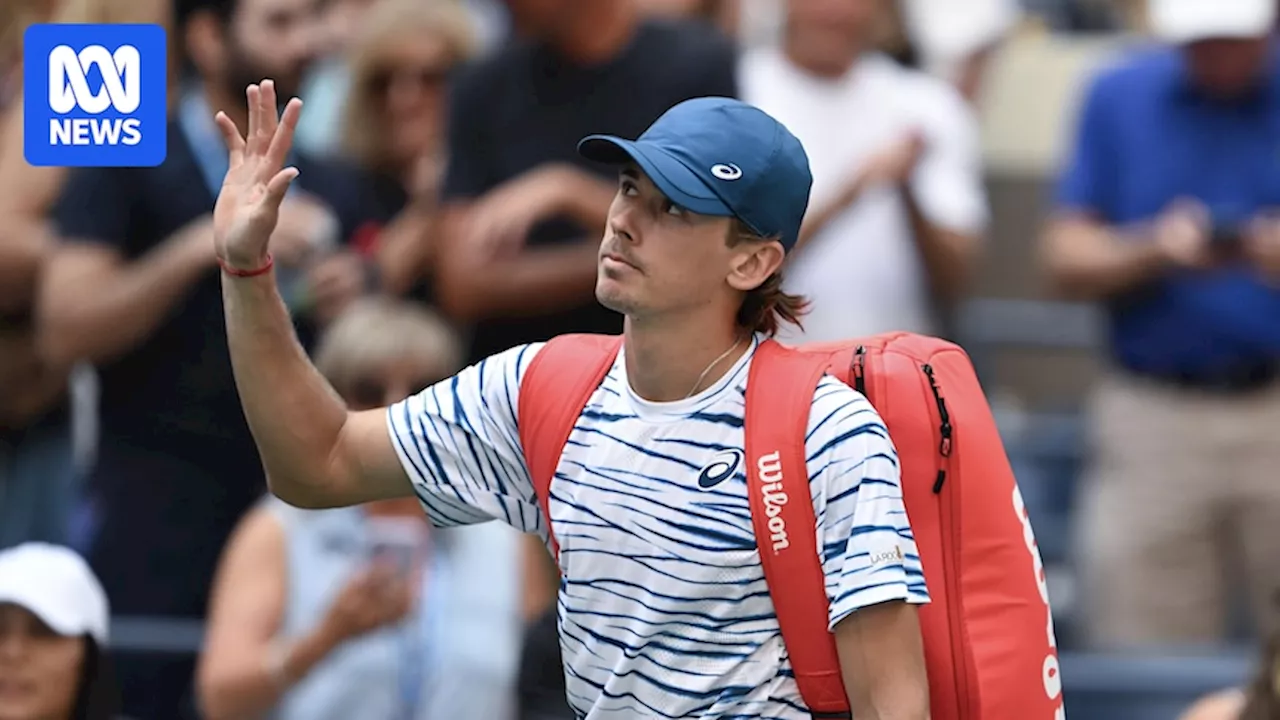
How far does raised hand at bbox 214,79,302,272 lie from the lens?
11.1 feet

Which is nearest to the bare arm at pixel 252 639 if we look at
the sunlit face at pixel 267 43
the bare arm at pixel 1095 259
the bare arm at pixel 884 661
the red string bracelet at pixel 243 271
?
the sunlit face at pixel 267 43

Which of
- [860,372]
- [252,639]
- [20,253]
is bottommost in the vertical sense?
[252,639]

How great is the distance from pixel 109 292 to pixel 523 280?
102 cm

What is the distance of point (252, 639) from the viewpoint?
542 centimetres

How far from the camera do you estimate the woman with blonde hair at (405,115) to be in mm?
6047

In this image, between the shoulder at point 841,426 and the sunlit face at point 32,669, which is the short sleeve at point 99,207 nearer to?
the sunlit face at point 32,669

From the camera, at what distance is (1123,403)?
6.75m

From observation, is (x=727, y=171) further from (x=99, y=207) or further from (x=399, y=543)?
(x=99, y=207)

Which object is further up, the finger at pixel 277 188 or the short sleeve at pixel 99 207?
the finger at pixel 277 188

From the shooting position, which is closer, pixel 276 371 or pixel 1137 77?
pixel 276 371

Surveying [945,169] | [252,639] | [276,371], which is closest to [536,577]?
[252,639]

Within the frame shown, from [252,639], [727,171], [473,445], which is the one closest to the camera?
[727,171]

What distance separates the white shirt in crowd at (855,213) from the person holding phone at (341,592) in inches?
56.1

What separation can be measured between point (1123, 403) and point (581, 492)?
3.69 meters
